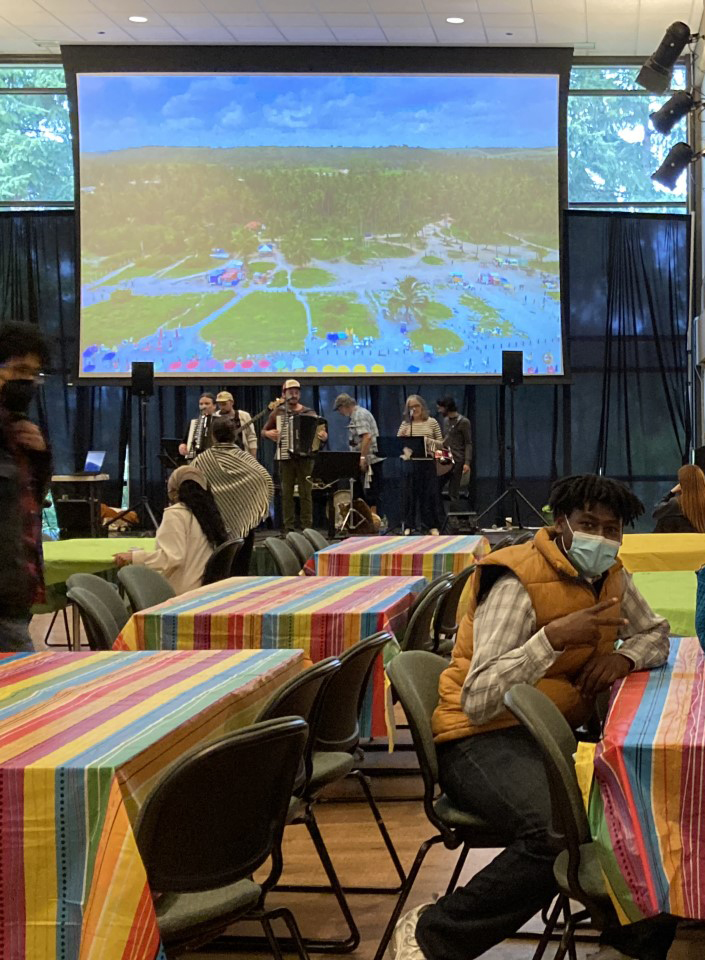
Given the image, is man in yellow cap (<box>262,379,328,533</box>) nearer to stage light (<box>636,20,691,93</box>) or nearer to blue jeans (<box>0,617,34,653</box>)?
stage light (<box>636,20,691,93</box>)

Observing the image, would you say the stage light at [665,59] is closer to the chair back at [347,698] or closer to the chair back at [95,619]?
the chair back at [95,619]

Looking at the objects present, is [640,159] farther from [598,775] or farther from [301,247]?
[598,775]

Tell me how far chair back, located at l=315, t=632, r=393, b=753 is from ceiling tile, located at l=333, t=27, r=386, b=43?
33.8ft

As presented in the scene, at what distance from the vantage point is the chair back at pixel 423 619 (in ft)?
13.7

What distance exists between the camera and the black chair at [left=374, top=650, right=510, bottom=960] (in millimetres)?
2596

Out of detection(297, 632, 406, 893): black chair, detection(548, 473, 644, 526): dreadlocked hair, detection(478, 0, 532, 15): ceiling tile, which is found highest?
detection(478, 0, 532, 15): ceiling tile

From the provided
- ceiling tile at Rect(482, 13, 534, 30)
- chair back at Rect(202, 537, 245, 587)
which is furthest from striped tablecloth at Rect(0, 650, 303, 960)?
ceiling tile at Rect(482, 13, 534, 30)

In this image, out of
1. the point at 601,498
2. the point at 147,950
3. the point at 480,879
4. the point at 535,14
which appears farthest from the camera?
the point at 535,14

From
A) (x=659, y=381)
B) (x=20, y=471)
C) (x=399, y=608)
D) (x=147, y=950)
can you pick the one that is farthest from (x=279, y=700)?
(x=659, y=381)

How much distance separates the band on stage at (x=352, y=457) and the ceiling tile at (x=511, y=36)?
378cm

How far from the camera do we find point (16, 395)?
3.19 meters

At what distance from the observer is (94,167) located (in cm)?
1255

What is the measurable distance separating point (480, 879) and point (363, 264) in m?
10.5

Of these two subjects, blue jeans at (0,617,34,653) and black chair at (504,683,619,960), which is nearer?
black chair at (504,683,619,960)
